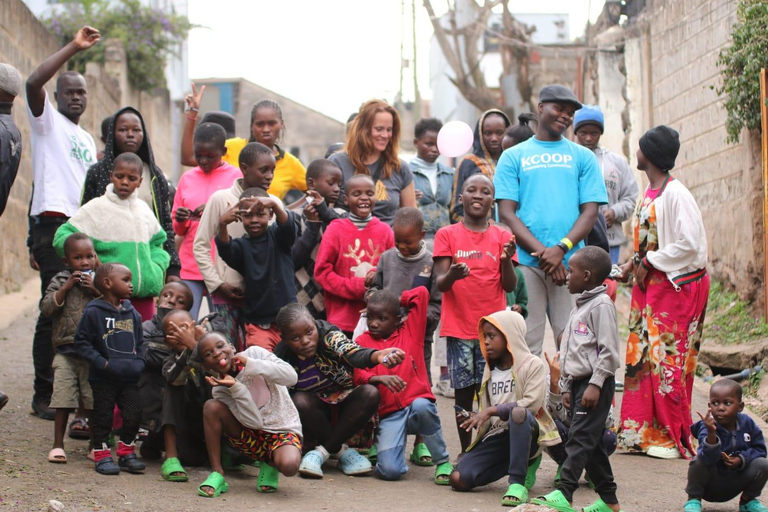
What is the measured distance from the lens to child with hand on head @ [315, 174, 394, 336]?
6.47 m

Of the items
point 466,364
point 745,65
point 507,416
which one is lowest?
point 507,416

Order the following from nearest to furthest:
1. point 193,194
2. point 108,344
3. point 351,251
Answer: point 108,344
point 351,251
point 193,194

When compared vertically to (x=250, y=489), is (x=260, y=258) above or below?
above

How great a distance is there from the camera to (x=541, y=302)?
647cm

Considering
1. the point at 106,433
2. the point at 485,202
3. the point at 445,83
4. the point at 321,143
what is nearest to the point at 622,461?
the point at 485,202

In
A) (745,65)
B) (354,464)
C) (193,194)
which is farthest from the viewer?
(745,65)

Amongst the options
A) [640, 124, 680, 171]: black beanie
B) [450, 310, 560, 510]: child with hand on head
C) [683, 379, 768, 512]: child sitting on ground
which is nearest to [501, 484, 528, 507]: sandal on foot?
[450, 310, 560, 510]: child with hand on head

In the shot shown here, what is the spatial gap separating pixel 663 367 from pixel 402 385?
1755mm

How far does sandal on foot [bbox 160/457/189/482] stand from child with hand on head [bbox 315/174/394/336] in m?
1.50

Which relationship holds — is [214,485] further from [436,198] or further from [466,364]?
[436,198]

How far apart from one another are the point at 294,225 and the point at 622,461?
97.5 inches

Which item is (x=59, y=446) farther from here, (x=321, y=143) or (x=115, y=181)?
(x=321, y=143)

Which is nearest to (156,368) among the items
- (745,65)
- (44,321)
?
(44,321)

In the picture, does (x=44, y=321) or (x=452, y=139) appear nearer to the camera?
(x=44, y=321)
